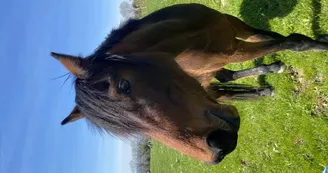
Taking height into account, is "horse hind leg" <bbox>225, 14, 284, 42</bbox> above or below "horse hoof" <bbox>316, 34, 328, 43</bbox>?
above

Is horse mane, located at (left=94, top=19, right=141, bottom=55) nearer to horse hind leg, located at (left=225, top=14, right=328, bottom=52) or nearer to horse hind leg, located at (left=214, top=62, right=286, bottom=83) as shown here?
horse hind leg, located at (left=225, top=14, right=328, bottom=52)

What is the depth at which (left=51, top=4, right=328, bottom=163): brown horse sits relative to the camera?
258 centimetres

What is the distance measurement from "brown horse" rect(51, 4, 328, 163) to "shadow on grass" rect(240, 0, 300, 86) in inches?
96.5

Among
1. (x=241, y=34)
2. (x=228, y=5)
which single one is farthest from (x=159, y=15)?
(x=228, y=5)

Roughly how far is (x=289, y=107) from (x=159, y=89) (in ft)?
11.3

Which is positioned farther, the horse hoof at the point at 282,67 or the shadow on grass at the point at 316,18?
the horse hoof at the point at 282,67

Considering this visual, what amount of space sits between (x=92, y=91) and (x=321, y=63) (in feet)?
11.2

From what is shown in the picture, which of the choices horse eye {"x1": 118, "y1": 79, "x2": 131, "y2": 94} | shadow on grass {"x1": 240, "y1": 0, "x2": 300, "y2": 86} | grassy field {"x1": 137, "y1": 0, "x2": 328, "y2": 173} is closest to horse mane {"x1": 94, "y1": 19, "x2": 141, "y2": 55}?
horse eye {"x1": 118, "y1": 79, "x2": 131, "y2": 94}

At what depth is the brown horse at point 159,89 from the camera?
8.48 feet

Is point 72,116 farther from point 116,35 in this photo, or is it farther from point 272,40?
point 272,40

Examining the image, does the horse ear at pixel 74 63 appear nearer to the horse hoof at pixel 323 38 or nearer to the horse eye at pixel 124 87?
the horse eye at pixel 124 87

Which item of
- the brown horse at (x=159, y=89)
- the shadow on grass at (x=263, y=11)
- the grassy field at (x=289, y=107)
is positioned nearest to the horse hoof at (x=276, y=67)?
the grassy field at (x=289, y=107)

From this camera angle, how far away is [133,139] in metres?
2.90

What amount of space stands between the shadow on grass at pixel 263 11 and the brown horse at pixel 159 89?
2.45 m
